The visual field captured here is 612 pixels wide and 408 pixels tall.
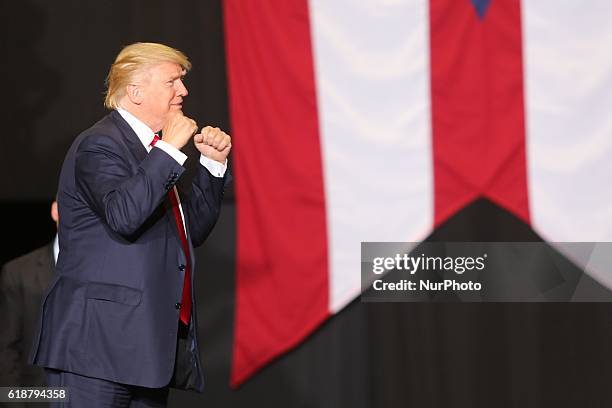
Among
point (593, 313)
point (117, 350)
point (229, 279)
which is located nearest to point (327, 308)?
point (229, 279)

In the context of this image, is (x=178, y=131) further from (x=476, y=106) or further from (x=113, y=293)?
(x=476, y=106)

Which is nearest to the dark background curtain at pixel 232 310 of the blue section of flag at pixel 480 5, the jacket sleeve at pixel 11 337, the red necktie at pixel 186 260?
the jacket sleeve at pixel 11 337

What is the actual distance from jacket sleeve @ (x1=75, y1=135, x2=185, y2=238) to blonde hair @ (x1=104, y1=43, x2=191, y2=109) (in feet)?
Result: 0.50

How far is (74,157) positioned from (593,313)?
2.09 metres

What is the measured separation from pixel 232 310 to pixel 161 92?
1450 millimetres

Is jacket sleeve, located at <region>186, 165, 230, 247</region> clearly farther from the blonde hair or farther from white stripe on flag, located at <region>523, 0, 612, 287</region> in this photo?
white stripe on flag, located at <region>523, 0, 612, 287</region>

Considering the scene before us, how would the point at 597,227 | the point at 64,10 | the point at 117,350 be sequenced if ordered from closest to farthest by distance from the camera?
the point at 117,350, the point at 597,227, the point at 64,10

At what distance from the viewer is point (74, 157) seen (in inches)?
74.2

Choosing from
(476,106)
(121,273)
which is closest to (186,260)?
(121,273)

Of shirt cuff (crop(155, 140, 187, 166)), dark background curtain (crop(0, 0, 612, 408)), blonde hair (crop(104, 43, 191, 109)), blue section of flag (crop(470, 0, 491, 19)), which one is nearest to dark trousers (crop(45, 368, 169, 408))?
shirt cuff (crop(155, 140, 187, 166))

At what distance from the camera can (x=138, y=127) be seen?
1.96 metres

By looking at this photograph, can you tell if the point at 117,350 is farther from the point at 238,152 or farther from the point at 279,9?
the point at 279,9

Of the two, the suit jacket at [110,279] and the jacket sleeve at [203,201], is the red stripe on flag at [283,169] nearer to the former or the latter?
the jacket sleeve at [203,201]

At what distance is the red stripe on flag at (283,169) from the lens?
320 centimetres
